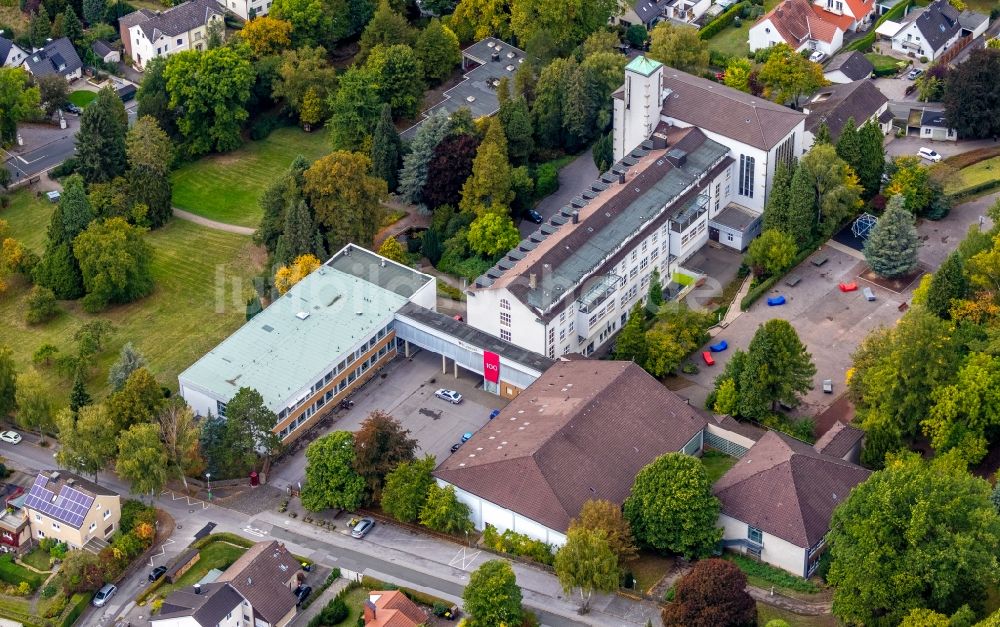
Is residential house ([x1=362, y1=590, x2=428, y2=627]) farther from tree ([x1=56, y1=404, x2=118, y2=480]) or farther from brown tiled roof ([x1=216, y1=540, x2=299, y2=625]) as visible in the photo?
tree ([x1=56, y1=404, x2=118, y2=480])

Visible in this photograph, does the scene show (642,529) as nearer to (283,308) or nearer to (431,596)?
(431,596)

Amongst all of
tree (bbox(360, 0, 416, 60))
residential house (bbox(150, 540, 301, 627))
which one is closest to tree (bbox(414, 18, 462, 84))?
tree (bbox(360, 0, 416, 60))

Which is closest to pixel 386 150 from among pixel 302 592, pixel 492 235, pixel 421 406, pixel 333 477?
pixel 492 235

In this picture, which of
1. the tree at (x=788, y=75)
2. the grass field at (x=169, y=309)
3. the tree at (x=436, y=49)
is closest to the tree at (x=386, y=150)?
the grass field at (x=169, y=309)

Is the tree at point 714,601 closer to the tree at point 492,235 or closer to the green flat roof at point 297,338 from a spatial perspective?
the green flat roof at point 297,338

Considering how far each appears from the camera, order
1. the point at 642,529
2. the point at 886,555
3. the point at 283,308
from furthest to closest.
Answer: the point at 283,308
the point at 642,529
the point at 886,555

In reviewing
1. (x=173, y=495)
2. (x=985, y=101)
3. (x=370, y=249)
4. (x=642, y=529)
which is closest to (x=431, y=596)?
(x=642, y=529)

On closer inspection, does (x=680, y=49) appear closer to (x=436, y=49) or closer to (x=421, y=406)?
(x=436, y=49)
